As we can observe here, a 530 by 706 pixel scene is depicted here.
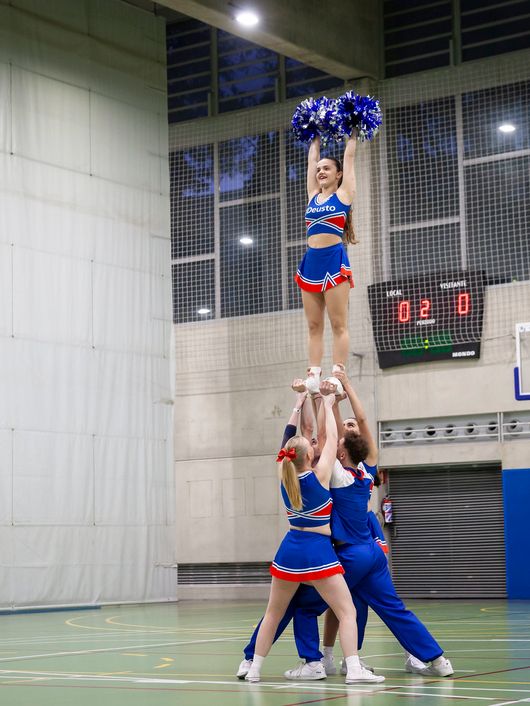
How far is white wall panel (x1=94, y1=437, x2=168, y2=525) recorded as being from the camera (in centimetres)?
2100

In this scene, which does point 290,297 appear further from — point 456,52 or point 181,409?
point 456,52

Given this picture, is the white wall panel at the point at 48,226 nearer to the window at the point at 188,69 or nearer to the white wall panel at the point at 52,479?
the white wall panel at the point at 52,479

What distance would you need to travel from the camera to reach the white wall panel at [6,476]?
19.3 metres

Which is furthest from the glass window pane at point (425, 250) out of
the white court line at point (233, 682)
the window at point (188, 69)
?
the white court line at point (233, 682)

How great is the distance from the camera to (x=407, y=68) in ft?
77.4

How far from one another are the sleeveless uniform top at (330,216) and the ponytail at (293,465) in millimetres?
2681

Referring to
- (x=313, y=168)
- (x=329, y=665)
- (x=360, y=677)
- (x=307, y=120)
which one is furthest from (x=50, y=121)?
(x=360, y=677)

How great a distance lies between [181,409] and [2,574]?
7.40 metres

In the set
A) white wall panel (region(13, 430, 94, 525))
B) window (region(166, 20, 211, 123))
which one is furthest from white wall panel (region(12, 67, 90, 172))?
white wall panel (region(13, 430, 94, 525))

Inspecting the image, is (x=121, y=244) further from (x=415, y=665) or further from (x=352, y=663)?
(x=352, y=663)

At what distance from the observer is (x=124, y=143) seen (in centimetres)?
2211

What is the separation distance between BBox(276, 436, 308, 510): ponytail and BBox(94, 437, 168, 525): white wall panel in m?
13.4

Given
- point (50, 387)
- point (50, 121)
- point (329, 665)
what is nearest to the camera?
point (329, 665)

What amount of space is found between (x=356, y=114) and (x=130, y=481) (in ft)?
41.3
